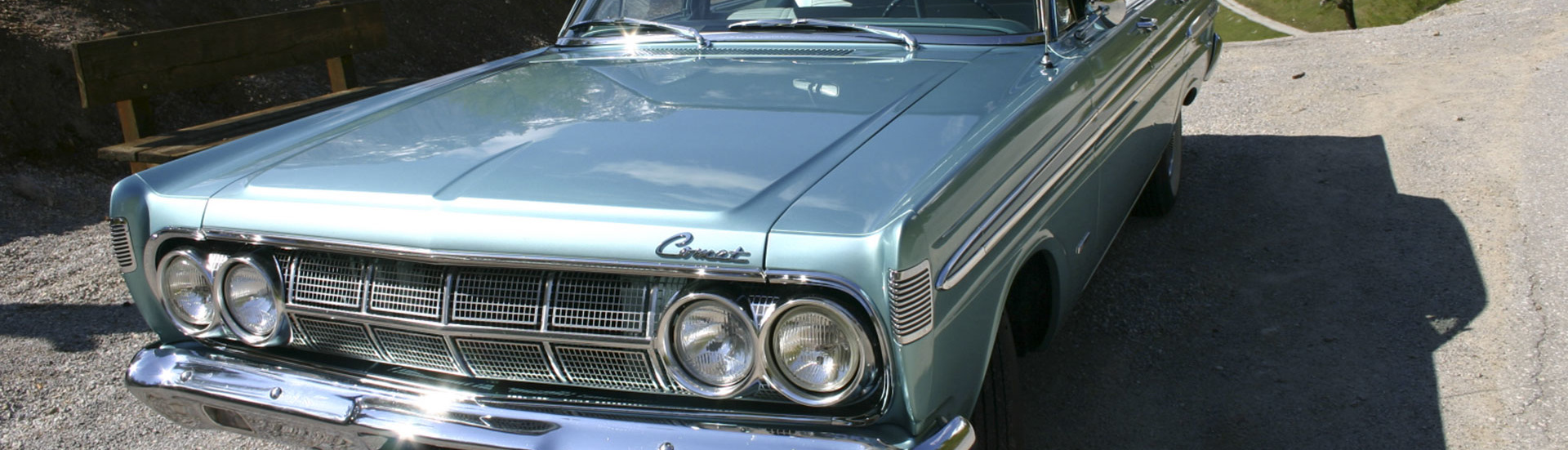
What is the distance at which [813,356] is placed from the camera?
6.28ft

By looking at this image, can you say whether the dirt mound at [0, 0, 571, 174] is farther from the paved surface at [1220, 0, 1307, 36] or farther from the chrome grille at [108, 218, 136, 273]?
the paved surface at [1220, 0, 1307, 36]

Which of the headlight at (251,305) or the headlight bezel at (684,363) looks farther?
the headlight at (251,305)

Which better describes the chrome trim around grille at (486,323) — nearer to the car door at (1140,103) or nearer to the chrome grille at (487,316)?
the chrome grille at (487,316)

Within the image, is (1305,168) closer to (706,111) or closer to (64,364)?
(706,111)

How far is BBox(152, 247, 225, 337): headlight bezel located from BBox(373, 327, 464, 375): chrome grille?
14.6 inches

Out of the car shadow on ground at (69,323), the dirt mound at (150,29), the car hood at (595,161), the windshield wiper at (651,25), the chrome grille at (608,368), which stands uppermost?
the windshield wiper at (651,25)

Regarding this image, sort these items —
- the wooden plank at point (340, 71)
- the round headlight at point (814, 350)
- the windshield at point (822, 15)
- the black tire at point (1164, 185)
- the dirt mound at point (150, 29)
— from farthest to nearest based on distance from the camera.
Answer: the wooden plank at point (340, 71)
the dirt mound at point (150, 29)
the black tire at point (1164, 185)
the windshield at point (822, 15)
the round headlight at point (814, 350)

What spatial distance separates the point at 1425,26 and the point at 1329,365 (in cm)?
719

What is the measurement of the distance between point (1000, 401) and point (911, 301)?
600mm

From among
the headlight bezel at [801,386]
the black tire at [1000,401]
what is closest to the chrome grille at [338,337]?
the headlight bezel at [801,386]

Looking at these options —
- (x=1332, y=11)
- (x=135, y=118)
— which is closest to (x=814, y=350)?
(x=135, y=118)

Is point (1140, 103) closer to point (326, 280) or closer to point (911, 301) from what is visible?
point (911, 301)

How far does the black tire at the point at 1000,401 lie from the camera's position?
226 centimetres

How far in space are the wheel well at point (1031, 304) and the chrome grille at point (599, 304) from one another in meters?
0.99
